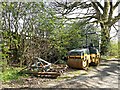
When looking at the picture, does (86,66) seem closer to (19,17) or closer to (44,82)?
(44,82)

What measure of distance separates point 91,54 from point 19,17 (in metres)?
2.22

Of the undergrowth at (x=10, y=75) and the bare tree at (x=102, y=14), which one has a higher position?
the bare tree at (x=102, y=14)

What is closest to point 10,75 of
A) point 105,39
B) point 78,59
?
point 78,59

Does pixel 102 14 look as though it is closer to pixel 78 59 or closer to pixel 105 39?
pixel 105 39

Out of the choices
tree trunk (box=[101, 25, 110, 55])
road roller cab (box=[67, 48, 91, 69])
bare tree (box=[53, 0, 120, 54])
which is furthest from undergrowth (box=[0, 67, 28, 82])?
tree trunk (box=[101, 25, 110, 55])

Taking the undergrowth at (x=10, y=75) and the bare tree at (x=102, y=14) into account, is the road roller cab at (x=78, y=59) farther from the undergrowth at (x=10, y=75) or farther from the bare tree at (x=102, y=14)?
the bare tree at (x=102, y=14)

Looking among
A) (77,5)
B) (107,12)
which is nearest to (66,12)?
(77,5)

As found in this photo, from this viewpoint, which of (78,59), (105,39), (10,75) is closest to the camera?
(10,75)

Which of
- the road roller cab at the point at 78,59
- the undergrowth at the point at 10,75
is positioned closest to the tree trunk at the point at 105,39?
the road roller cab at the point at 78,59

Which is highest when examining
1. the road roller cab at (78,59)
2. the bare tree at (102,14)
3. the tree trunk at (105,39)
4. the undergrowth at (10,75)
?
the bare tree at (102,14)

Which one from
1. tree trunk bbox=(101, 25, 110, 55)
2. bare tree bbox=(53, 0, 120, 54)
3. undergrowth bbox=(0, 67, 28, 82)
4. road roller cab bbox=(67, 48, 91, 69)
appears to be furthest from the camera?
tree trunk bbox=(101, 25, 110, 55)

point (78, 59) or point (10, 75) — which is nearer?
point (10, 75)

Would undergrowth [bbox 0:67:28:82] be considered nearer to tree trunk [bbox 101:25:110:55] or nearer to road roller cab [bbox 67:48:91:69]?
road roller cab [bbox 67:48:91:69]

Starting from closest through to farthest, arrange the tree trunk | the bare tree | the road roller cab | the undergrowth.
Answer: the undergrowth → the road roller cab → the bare tree → the tree trunk
